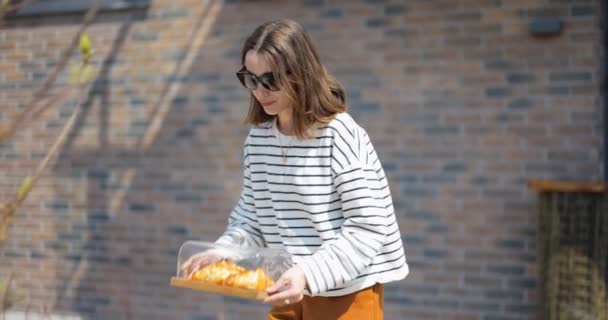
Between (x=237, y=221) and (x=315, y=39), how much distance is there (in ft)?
8.61

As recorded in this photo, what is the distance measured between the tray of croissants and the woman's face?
429 millimetres

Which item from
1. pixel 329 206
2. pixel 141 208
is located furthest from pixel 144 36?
pixel 329 206

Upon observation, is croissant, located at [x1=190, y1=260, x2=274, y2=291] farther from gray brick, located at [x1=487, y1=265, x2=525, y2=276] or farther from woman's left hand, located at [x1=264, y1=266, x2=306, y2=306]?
gray brick, located at [x1=487, y1=265, x2=525, y2=276]

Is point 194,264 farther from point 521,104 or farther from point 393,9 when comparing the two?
point 393,9

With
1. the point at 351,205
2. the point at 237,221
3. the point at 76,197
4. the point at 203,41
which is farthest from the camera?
the point at 76,197

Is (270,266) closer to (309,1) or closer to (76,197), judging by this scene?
(309,1)

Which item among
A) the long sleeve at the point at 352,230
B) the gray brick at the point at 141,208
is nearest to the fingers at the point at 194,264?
the long sleeve at the point at 352,230

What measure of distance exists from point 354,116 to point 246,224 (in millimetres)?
2438

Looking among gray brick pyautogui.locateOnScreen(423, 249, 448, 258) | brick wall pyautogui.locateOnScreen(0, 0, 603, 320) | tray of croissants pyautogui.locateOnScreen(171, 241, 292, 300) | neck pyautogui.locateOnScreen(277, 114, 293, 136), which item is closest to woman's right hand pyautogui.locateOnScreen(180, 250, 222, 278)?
tray of croissants pyautogui.locateOnScreen(171, 241, 292, 300)

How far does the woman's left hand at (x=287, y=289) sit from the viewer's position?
202 centimetres

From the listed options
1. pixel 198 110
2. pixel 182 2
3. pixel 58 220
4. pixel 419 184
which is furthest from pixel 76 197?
pixel 419 184

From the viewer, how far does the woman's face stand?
220 cm

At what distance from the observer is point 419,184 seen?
15.6ft

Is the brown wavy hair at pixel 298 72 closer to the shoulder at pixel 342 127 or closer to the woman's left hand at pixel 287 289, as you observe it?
the shoulder at pixel 342 127
